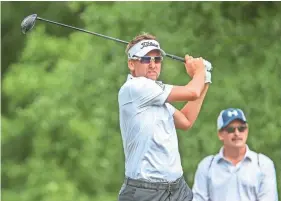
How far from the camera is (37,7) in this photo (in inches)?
571

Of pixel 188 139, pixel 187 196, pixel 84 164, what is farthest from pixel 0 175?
pixel 187 196

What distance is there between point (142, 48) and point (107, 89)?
594 centimetres

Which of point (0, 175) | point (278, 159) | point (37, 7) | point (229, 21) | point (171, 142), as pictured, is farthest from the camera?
point (37, 7)

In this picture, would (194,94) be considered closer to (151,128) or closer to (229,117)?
(151,128)

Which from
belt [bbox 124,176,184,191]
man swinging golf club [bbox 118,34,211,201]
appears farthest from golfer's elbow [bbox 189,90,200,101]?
belt [bbox 124,176,184,191]

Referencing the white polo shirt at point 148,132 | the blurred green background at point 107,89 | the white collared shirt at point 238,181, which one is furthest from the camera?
the blurred green background at point 107,89

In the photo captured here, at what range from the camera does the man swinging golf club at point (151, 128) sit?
5137 millimetres

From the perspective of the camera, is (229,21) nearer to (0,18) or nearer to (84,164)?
(84,164)

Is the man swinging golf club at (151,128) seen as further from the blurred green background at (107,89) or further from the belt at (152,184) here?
the blurred green background at (107,89)

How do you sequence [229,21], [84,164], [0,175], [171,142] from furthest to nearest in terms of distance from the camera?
[0,175]
[84,164]
[229,21]
[171,142]

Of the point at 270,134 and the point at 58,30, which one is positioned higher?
the point at 58,30

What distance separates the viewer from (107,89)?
11273mm

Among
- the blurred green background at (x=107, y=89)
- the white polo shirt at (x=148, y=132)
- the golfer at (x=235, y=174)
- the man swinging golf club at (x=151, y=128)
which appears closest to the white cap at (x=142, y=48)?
the man swinging golf club at (x=151, y=128)

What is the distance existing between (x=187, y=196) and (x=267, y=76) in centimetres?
542
